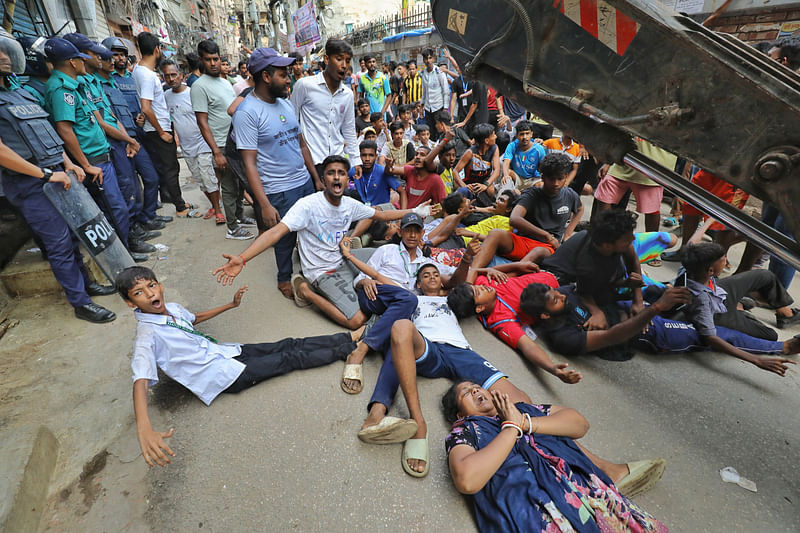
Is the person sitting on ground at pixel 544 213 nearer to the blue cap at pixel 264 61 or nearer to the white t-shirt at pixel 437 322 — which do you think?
the white t-shirt at pixel 437 322

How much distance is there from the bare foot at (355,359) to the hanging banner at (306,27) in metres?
15.6

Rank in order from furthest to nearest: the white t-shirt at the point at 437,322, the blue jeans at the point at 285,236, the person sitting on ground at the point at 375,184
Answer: the person sitting on ground at the point at 375,184
the blue jeans at the point at 285,236
the white t-shirt at the point at 437,322

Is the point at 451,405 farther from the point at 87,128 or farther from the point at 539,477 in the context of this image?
the point at 87,128

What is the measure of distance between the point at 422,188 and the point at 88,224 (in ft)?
9.93

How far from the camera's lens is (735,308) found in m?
2.60

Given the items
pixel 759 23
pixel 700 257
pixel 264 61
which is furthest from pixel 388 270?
pixel 759 23

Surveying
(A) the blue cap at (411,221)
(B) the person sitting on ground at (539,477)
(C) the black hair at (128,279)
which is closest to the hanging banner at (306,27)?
(A) the blue cap at (411,221)

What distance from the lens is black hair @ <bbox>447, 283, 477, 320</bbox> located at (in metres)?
2.61

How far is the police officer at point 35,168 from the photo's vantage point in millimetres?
2301

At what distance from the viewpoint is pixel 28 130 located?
2402 mm

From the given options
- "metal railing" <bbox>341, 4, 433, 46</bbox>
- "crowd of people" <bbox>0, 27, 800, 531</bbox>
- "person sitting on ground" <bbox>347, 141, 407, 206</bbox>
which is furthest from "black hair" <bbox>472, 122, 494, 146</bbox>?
"metal railing" <bbox>341, 4, 433, 46</bbox>

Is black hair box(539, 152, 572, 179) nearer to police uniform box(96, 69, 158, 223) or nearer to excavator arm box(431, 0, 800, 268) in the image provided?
excavator arm box(431, 0, 800, 268)

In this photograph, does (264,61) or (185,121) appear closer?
(264,61)

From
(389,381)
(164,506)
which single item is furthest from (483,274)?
(164,506)
